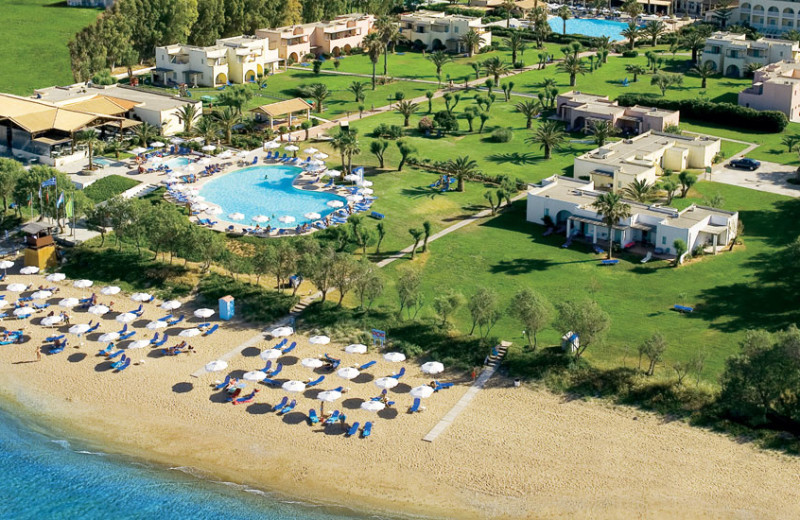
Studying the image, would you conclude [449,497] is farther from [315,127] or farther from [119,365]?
[315,127]

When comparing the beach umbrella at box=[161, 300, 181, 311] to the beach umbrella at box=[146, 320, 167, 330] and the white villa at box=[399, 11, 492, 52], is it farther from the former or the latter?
the white villa at box=[399, 11, 492, 52]

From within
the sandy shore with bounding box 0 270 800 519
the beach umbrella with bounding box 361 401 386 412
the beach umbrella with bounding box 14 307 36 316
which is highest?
the beach umbrella with bounding box 14 307 36 316

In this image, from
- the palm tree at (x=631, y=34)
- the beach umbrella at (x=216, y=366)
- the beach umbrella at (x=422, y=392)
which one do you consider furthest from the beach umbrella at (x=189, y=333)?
the palm tree at (x=631, y=34)

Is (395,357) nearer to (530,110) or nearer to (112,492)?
(112,492)

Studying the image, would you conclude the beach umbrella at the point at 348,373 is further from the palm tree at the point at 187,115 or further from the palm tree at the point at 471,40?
the palm tree at the point at 471,40

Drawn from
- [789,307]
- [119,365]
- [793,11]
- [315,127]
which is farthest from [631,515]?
[793,11]

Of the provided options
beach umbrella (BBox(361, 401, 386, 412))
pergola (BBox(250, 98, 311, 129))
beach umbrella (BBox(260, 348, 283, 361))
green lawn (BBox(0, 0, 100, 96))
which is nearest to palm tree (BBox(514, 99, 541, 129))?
pergola (BBox(250, 98, 311, 129))
